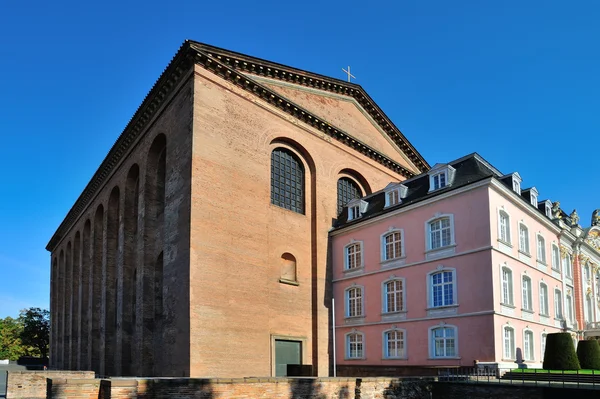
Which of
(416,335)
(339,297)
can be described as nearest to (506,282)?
(416,335)

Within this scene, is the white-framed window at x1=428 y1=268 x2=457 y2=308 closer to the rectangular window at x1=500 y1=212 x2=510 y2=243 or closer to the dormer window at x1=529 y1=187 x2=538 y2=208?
the rectangular window at x1=500 y1=212 x2=510 y2=243

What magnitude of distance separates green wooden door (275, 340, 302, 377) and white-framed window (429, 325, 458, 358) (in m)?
7.59

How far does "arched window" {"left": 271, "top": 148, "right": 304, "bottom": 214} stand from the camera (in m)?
32.1

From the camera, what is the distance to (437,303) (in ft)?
88.2

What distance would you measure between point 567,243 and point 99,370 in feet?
105

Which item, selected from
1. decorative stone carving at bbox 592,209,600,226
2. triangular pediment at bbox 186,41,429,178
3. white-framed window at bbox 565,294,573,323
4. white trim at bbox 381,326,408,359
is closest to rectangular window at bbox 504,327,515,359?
white trim at bbox 381,326,408,359

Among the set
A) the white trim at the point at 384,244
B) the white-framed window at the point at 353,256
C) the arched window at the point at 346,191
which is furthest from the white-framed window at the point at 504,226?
the arched window at the point at 346,191

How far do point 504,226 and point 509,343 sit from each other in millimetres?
5558

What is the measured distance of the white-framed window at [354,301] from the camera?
31.5m

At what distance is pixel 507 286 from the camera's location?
2569 cm

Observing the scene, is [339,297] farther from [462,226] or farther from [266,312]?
[462,226]

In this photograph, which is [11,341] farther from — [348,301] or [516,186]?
[516,186]

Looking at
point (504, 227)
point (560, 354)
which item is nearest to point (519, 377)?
point (560, 354)

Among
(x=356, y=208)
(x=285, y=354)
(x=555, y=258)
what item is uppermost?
(x=356, y=208)
